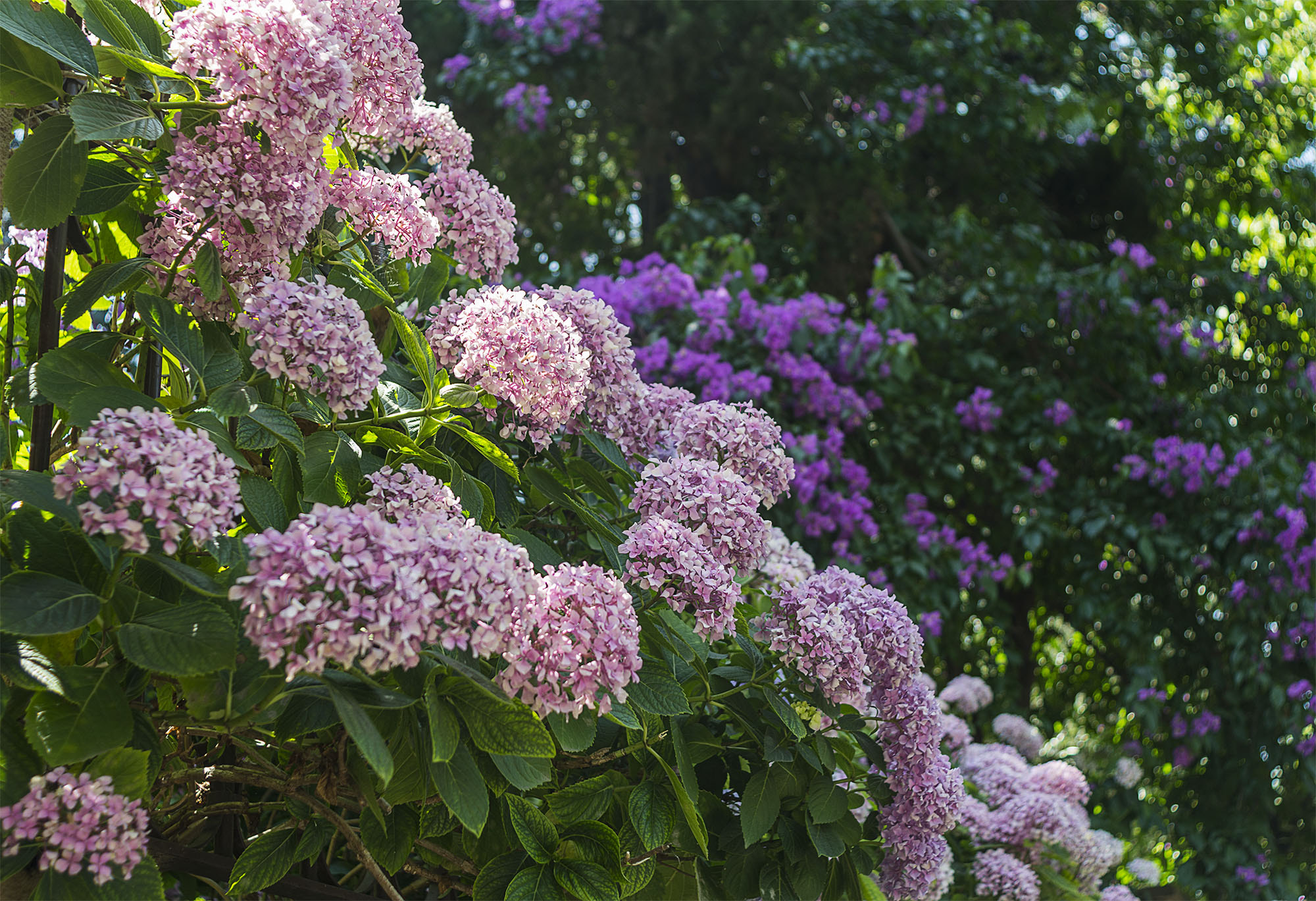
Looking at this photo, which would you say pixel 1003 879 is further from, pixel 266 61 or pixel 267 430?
pixel 266 61

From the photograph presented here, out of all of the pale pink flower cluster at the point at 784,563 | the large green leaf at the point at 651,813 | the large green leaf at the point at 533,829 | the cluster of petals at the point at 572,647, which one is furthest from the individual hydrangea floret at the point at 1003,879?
the cluster of petals at the point at 572,647

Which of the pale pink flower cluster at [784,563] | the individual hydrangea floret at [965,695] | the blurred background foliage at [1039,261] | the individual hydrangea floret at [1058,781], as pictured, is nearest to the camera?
the pale pink flower cluster at [784,563]

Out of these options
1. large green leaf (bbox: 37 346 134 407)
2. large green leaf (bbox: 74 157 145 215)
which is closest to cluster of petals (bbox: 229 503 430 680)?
large green leaf (bbox: 37 346 134 407)

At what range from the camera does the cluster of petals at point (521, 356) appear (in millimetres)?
1119

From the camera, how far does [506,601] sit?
32.4 inches

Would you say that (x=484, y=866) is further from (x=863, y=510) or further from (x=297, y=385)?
(x=863, y=510)

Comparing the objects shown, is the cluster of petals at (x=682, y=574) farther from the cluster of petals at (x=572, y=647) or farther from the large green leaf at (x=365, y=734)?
the large green leaf at (x=365, y=734)

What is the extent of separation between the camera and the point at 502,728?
2.85 ft

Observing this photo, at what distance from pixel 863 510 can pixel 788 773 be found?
9.46 feet

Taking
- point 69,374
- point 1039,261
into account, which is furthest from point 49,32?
point 1039,261

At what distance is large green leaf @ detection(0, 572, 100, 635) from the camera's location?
29.5 inches

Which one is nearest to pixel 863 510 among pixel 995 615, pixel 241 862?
pixel 995 615

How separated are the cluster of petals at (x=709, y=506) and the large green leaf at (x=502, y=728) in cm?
35

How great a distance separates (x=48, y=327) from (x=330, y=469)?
1.12ft
